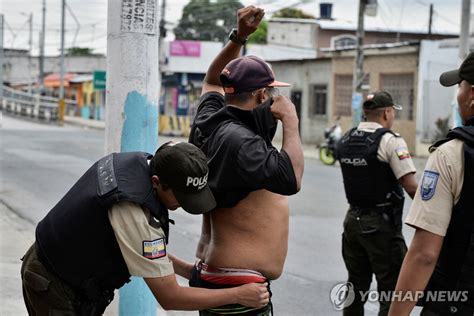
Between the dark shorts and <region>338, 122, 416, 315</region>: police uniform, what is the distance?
1991 millimetres

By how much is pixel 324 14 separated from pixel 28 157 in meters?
38.7

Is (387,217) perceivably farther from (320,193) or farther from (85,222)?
(320,193)

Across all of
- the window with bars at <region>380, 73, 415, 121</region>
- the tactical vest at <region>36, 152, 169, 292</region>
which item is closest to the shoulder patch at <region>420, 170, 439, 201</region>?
the tactical vest at <region>36, 152, 169, 292</region>

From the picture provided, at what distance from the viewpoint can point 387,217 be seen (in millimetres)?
5109

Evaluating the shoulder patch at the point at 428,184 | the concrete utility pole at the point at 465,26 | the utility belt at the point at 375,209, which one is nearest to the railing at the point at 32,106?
the concrete utility pole at the point at 465,26

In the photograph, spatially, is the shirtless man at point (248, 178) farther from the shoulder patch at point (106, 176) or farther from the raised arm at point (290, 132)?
the shoulder patch at point (106, 176)

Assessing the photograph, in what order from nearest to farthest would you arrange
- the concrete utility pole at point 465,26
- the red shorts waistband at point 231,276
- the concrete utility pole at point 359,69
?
the red shorts waistband at point 231,276, the concrete utility pole at point 465,26, the concrete utility pole at point 359,69

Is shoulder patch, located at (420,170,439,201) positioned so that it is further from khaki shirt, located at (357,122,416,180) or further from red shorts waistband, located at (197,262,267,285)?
khaki shirt, located at (357,122,416,180)

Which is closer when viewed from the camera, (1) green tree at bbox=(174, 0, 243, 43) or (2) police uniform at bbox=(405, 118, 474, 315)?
(2) police uniform at bbox=(405, 118, 474, 315)

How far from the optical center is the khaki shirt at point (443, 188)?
2811 millimetres

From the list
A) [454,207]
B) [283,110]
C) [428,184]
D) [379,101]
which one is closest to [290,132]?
[283,110]

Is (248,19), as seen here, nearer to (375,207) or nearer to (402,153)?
(402,153)

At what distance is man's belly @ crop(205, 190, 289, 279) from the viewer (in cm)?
319

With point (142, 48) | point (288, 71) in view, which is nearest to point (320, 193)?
point (142, 48)
